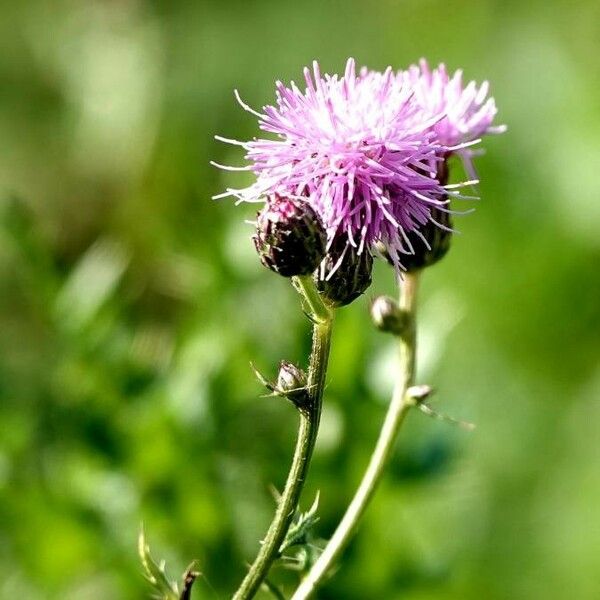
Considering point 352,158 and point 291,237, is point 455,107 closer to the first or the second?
point 352,158

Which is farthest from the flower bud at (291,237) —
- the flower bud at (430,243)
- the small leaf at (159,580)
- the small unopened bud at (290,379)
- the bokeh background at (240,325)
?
the bokeh background at (240,325)

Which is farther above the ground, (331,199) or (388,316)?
(331,199)

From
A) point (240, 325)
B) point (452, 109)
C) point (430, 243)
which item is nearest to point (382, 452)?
point (430, 243)

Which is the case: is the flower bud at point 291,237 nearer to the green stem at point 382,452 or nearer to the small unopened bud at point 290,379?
the small unopened bud at point 290,379

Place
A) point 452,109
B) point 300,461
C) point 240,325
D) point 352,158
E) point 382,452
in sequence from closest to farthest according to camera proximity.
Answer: point 300,461 → point 352,158 → point 382,452 → point 452,109 → point 240,325

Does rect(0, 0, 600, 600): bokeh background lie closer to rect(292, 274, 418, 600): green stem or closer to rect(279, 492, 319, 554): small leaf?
rect(292, 274, 418, 600): green stem

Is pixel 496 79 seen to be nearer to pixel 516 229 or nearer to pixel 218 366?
pixel 516 229
